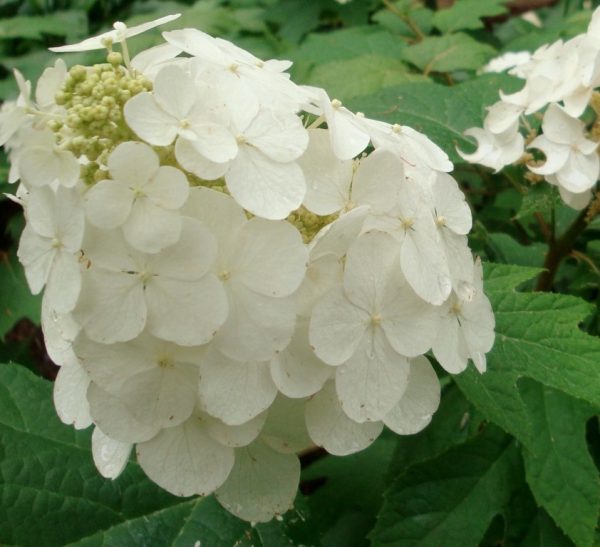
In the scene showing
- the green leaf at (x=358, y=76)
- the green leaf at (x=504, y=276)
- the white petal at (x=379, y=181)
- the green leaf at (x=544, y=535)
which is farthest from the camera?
the green leaf at (x=358, y=76)

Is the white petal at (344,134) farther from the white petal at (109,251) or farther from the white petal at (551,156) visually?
the white petal at (551,156)

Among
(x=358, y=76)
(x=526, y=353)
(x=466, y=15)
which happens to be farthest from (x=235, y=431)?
(x=466, y=15)

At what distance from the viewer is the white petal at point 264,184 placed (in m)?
0.79

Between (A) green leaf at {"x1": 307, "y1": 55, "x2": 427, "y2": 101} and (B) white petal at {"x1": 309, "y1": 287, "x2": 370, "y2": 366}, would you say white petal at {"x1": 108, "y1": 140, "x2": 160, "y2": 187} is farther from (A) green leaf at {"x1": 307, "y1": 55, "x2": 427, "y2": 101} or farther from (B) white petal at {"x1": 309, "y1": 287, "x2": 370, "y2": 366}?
(A) green leaf at {"x1": 307, "y1": 55, "x2": 427, "y2": 101}

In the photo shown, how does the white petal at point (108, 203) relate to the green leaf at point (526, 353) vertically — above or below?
above

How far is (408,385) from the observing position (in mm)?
920

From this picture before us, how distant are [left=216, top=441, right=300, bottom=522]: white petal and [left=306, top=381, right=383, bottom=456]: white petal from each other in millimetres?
86

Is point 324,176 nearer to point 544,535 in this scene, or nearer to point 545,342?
point 545,342

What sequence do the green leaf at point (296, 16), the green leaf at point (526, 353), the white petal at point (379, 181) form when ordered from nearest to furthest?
1. the white petal at point (379, 181)
2. the green leaf at point (526, 353)
3. the green leaf at point (296, 16)

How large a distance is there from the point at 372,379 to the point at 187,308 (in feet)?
0.73

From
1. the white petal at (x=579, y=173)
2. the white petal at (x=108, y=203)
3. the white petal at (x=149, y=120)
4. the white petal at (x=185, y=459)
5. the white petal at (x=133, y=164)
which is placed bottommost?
the white petal at (x=579, y=173)

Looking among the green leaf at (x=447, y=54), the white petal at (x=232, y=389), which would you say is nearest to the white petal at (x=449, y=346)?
the white petal at (x=232, y=389)

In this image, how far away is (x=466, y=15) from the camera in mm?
2264

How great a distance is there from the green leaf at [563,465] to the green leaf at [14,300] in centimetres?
141
